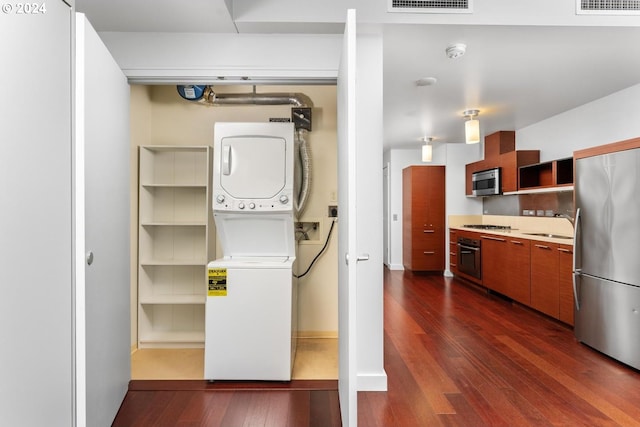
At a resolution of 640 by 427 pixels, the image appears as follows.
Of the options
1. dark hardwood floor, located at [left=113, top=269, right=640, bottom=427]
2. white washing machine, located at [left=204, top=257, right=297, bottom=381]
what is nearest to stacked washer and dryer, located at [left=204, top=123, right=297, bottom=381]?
white washing machine, located at [left=204, top=257, right=297, bottom=381]

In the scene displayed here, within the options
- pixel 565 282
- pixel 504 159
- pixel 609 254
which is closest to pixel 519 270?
pixel 565 282

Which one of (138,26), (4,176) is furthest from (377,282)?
(138,26)

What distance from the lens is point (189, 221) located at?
305cm

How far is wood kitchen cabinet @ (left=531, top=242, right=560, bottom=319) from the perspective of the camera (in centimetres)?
347

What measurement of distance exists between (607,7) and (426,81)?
4.20 feet

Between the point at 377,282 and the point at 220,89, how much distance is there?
7.24 ft

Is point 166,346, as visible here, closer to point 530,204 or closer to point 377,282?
point 377,282

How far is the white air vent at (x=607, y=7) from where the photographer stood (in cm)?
211

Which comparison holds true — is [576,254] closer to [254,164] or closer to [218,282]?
[254,164]

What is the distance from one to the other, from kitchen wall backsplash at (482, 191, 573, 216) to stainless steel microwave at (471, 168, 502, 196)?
0.30 meters

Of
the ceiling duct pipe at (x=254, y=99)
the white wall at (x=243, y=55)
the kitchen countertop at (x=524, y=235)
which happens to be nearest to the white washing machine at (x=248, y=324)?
the white wall at (x=243, y=55)

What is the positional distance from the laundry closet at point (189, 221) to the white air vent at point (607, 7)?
5.86 feet

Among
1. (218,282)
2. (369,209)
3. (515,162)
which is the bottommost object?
(218,282)

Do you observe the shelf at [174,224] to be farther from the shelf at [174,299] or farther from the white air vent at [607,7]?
the white air vent at [607,7]
